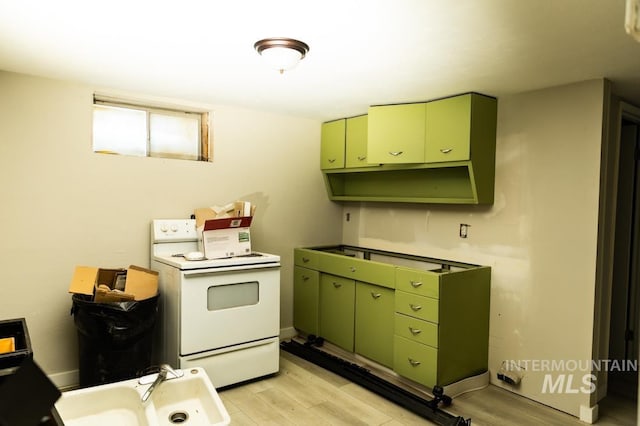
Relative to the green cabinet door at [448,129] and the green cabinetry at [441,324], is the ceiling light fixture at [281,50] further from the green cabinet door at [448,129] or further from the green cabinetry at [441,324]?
the green cabinetry at [441,324]

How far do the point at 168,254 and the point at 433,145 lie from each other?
210cm

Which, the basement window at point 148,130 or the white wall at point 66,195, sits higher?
the basement window at point 148,130

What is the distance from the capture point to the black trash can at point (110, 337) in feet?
8.51

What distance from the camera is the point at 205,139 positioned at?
3.58 meters

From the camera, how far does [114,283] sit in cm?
291

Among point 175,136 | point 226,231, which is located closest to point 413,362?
point 226,231

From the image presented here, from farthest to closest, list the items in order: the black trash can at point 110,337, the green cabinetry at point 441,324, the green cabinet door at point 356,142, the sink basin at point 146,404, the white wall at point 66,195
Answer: the green cabinet door at point 356,142 < the green cabinetry at point 441,324 < the white wall at point 66,195 < the black trash can at point 110,337 < the sink basin at point 146,404

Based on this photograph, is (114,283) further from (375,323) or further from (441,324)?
(441,324)

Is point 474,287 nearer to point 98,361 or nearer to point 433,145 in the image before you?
point 433,145

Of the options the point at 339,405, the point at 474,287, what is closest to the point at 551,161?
the point at 474,287

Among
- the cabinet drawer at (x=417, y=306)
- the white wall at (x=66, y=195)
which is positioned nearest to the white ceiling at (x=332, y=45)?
the white wall at (x=66, y=195)

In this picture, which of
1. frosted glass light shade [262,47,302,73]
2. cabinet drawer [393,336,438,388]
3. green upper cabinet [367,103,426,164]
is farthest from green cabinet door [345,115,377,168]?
frosted glass light shade [262,47,302,73]

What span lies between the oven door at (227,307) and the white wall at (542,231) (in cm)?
151

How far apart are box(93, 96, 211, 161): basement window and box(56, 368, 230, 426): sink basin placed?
1.86 metres
